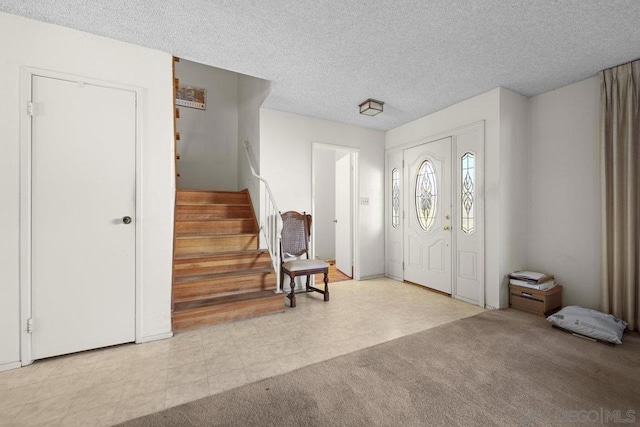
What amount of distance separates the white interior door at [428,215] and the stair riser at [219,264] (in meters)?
2.29

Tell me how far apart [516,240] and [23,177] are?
189 inches

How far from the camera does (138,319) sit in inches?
95.4

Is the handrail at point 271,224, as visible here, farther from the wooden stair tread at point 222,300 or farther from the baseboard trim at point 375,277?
the baseboard trim at point 375,277

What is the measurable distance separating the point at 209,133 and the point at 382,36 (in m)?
4.04

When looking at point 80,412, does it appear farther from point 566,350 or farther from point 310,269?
point 566,350

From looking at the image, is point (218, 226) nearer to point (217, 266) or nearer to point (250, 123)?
point (217, 266)

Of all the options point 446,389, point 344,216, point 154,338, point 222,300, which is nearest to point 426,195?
point 344,216

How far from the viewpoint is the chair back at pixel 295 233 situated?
3.93 meters

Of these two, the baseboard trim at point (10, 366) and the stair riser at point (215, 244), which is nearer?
the baseboard trim at point (10, 366)

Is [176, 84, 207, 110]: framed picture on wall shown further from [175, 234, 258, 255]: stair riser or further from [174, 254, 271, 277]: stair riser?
[174, 254, 271, 277]: stair riser

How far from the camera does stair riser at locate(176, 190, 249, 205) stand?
4168mm

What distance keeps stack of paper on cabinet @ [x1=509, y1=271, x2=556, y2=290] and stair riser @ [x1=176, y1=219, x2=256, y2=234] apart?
3348mm

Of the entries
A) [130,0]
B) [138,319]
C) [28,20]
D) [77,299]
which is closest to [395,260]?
[138,319]

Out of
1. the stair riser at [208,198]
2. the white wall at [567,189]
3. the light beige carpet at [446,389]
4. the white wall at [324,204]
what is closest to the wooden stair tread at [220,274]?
the stair riser at [208,198]
